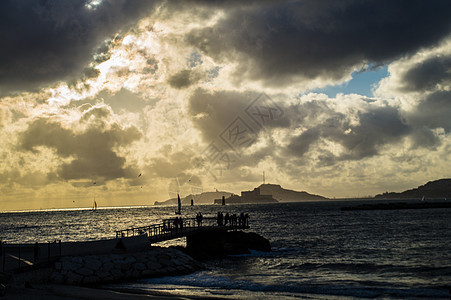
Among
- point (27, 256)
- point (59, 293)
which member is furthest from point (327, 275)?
point (27, 256)

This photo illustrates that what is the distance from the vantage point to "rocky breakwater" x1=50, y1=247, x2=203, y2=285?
74.3ft

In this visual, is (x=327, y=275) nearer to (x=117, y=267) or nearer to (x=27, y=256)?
(x=117, y=267)

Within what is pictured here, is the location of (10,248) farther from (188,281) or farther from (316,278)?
(316,278)

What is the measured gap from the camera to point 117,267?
24.6 metres

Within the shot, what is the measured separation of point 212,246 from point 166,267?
47.2ft

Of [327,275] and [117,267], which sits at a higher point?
[117,267]

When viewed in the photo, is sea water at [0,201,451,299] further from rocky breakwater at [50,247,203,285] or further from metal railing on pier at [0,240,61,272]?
metal railing on pier at [0,240,61,272]

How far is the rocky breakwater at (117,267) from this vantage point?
74.3 feet

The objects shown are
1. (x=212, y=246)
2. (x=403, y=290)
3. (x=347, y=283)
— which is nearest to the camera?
(x=403, y=290)

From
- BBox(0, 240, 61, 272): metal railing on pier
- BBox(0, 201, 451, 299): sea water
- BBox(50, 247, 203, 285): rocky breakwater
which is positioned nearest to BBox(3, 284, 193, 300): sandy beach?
BBox(50, 247, 203, 285): rocky breakwater

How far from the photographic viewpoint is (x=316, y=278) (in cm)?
2652

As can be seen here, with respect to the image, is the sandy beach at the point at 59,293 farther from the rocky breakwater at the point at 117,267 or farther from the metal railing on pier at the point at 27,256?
the metal railing on pier at the point at 27,256

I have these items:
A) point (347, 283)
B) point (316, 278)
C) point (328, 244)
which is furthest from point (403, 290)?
point (328, 244)

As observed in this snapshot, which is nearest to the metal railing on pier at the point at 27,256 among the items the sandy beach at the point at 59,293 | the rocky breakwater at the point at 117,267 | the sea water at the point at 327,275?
the rocky breakwater at the point at 117,267
